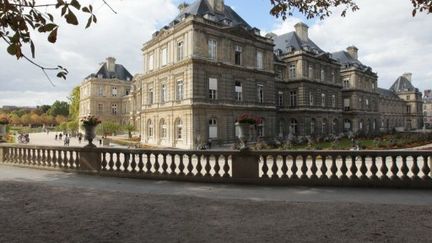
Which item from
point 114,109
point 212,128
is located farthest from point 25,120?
point 212,128

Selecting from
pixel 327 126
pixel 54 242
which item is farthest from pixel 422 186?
pixel 327 126

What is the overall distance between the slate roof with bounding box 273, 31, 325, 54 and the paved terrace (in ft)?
130

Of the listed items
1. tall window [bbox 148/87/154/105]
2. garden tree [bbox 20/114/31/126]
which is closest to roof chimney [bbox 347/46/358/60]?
tall window [bbox 148/87/154/105]

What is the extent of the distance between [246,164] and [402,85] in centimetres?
9818

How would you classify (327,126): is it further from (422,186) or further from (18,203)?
(18,203)

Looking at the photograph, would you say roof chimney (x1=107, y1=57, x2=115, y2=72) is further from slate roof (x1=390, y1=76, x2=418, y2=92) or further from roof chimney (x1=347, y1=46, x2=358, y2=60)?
slate roof (x1=390, y1=76, x2=418, y2=92)

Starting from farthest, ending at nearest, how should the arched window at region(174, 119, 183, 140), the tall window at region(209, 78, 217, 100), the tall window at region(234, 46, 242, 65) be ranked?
the tall window at region(234, 46, 242, 65), the arched window at region(174, 119, 183, 140), the tall window at region(209, 78, 217, 100)

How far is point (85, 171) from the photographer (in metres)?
9.69

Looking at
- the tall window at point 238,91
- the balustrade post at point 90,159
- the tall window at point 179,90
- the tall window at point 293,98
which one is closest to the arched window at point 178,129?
the tall window at point 179,90

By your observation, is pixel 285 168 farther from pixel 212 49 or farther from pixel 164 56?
pixel 164 56

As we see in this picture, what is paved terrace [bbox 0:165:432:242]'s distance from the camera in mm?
4332

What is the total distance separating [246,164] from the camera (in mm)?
8156

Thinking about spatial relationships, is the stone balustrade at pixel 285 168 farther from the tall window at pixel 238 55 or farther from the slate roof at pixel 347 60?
the slate roof at pixel 347 60

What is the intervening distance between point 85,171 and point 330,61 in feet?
146
